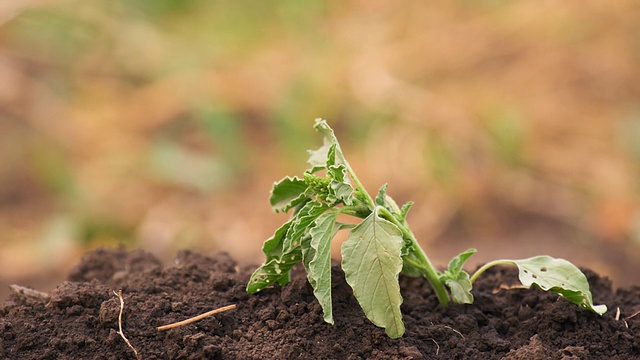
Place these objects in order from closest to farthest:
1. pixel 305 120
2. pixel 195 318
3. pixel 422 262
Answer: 1. pixel 195 318
2. pixel 422 262
3. pixel 305 120

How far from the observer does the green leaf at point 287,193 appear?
2.06m

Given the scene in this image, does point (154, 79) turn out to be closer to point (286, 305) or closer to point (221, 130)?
point (221, 130)

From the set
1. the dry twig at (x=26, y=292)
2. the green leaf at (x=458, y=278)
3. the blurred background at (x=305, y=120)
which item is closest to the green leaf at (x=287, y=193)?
the green leaf at (x=458, y=278)

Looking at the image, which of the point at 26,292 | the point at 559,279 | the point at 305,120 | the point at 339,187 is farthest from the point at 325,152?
the point at 305,120

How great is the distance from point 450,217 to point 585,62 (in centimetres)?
231

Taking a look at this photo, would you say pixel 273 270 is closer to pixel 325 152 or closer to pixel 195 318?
pixel 195 318

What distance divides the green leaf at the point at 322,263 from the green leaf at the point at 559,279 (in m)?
0.50

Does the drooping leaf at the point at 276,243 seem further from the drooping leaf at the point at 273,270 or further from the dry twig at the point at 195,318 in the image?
the dry twig at the point at 195,318

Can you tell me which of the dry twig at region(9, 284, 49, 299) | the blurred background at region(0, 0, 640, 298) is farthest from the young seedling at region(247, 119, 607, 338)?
the blurred background at region(0, 0, 640, 298)

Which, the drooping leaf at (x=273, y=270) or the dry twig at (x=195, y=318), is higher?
the drooping leaf at (x=273, y=270)

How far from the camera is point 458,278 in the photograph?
2135 millimetres

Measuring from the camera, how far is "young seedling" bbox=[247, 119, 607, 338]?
6.12 ft

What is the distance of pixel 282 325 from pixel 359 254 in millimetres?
308

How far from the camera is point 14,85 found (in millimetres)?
6574
